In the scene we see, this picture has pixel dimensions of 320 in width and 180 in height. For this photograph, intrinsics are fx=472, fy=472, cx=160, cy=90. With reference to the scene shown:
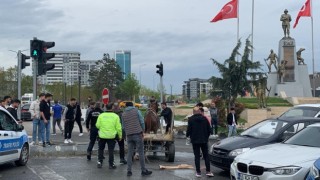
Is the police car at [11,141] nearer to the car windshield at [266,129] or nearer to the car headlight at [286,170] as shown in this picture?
the car windshield at [266,129]

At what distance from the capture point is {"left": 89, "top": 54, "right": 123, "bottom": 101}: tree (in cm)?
8831

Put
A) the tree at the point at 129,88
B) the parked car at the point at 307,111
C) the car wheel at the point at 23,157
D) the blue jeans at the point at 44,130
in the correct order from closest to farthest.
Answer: the car wheel at the point at 23,157
the parked car at the point at 307,111
the blue jeans at the point at 44,130
the tree at the point at 129,88

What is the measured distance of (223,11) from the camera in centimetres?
3594

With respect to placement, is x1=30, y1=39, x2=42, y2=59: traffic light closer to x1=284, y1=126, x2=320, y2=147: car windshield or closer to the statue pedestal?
x1=284, y1=126, x2=320, y2=147: car windshield

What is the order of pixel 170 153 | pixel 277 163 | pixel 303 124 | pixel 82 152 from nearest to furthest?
pixel 277 163
pixel 303 124
pixel 170 153
pixel 82 152

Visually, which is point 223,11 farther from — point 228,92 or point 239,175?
point 239,175

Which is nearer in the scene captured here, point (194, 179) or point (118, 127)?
point (194, 179)

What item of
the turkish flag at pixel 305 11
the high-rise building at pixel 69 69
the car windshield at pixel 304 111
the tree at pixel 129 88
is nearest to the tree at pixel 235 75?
the car windshield at pixel 304 111

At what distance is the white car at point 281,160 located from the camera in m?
7.86

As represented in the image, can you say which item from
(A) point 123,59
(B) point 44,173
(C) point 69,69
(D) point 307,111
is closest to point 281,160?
(B) point 44,173

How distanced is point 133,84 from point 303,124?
71619 millimetres

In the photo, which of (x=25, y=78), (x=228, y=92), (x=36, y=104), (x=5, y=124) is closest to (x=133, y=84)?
(x=25, y=78)

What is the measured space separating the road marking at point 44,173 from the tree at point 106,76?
7496 cm

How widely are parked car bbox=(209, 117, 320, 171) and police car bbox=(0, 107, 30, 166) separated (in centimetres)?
488
